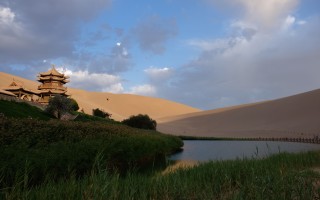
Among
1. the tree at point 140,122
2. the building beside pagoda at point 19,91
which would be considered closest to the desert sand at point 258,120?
the tree at point 140,122

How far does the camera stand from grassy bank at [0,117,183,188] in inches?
401

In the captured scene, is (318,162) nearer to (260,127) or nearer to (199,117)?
(260,127)

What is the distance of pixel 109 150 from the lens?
15.9 meters

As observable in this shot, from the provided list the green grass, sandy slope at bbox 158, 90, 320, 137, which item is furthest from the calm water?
sandy slope at bbox 158, 90, 320, 137

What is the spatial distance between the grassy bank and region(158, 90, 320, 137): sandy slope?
191 feet

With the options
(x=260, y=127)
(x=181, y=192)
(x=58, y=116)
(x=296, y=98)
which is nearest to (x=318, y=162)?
(x=181, y=192)

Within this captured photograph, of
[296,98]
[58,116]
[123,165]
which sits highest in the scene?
[296,98]

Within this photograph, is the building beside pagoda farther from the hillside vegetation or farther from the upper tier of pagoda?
the hillside vegetation

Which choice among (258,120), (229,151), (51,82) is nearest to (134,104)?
(258,120)

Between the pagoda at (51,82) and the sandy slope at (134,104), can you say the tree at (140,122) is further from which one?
the sandy slope at (134,104)

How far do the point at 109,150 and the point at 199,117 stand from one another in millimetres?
97325

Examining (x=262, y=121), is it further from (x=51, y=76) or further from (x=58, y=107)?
(x=58, y=107)

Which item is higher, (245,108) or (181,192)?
(245,108)

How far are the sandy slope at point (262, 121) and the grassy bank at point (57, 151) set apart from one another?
58.2 m
